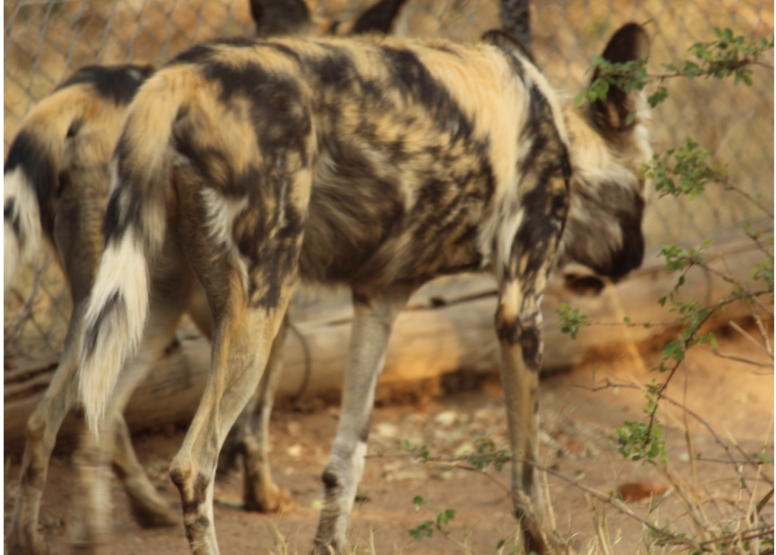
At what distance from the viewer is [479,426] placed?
485cm

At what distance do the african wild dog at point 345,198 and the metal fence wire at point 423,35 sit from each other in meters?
0.53

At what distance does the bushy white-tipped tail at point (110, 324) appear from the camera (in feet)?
7.79

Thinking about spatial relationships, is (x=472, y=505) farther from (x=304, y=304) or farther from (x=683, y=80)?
(x=683, y=80)

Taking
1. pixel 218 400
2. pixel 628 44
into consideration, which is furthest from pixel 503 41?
pixel 218 400

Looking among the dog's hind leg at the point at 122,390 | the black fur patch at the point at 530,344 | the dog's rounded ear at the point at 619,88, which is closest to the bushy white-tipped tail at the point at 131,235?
the dog's hind leg at the point at 122,390

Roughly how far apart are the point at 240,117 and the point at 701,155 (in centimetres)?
132

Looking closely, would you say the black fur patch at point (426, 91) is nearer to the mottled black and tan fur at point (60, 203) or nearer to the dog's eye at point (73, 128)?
the mottled black and tan fur at point (60, 203)

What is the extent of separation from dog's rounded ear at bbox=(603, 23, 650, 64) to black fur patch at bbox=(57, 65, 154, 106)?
1788 millimetres

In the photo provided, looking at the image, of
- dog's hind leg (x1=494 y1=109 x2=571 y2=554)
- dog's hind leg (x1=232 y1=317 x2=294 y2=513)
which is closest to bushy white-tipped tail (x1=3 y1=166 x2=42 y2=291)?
dog's hind leg (x1=232 y1=317 x2=294 y2=513)

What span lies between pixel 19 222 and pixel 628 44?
93.1 inches

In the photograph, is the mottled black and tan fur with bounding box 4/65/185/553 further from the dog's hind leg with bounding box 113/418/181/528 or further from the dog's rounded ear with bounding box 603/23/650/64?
the dog's rounded ear with bounding box 603/23/650/64

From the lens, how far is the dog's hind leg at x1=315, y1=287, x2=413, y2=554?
3.16 metres

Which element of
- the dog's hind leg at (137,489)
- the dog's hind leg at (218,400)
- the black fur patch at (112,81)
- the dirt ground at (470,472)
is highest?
the black fur patch at (112,81)

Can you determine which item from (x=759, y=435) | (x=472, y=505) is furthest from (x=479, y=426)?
(x=759, y=435)
